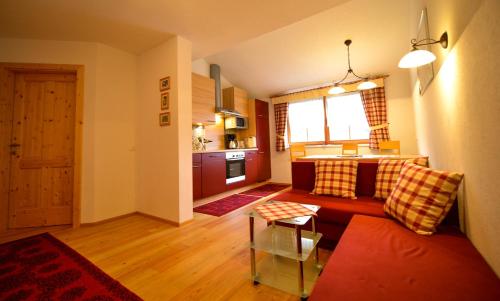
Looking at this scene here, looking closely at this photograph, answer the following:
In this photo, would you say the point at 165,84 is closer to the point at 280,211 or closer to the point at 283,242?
the point at 280,211

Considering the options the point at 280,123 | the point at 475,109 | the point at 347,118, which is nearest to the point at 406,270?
the point at 475,109

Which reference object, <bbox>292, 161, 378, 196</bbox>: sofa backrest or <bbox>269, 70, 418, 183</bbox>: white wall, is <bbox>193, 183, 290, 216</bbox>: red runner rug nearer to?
<bbox>292, 161, 378, 196</bbox>: sofa backrest

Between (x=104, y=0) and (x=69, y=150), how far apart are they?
1877 millimetres

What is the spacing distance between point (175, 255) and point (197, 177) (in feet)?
5.36

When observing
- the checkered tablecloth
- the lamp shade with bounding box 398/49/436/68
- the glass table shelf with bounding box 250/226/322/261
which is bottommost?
the glass table shelf with bounding box 250/226/322/261

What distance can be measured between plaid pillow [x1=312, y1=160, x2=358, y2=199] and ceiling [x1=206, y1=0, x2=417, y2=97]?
234 centimetres

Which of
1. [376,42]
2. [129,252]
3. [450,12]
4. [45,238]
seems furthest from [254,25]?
[45,238]

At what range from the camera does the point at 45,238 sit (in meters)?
2.24

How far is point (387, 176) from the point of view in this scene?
6.56ft

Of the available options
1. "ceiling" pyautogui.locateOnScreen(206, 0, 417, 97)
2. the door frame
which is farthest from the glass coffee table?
"ceiling" pyautogui.locateOnScreen(206, 0, 417, 97)

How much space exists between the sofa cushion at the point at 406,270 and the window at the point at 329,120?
3.51m

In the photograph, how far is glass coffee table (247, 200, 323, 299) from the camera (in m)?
1.29

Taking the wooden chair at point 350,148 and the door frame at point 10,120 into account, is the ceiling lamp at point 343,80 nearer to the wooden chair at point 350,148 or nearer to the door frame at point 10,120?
the wooden chair at point 350,148

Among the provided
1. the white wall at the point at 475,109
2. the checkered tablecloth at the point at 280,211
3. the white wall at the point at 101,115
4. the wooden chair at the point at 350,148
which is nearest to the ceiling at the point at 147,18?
the white wall at the point at 101,115
